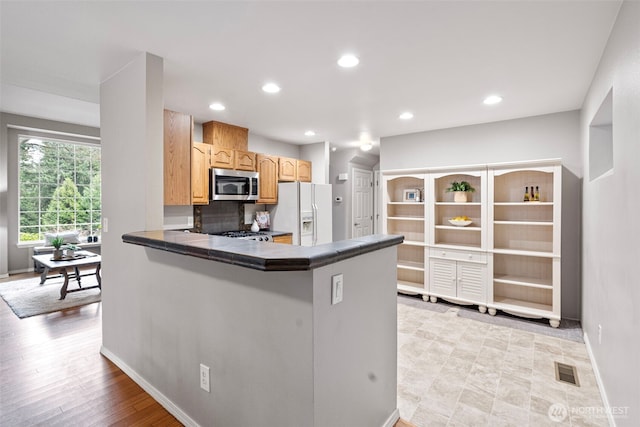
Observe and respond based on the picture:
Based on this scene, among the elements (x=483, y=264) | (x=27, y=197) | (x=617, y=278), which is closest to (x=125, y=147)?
(x=617, y=278)

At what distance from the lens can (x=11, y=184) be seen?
541 centimetres

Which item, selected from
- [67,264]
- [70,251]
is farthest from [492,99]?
[70,251]

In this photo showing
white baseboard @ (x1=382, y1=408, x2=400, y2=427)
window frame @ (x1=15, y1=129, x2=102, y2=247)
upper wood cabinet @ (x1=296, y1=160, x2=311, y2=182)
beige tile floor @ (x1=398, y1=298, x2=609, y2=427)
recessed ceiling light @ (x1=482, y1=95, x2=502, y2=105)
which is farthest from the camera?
window frame @ (x1=15, y1=129, x2=102, y2=247)

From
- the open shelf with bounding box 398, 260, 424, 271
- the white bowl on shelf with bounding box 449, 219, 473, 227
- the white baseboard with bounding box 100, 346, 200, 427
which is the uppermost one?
the white bowl on shelf with bounding box 449, 219, 473, 227

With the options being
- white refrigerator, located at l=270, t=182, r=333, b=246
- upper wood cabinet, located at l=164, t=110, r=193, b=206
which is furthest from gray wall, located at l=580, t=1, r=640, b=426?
white refrigerator, located at l=270, t=182, r=333, b=246

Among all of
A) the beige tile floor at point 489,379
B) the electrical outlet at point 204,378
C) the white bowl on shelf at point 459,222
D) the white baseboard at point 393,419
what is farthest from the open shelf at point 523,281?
the electrical outlet at point 204,378

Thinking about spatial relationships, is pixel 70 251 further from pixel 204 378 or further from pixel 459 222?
pixel 459 222

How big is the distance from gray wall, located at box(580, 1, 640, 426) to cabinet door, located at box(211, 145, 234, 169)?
12.3 feet

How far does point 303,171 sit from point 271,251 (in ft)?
13.7

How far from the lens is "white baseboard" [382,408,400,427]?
73.4 inches

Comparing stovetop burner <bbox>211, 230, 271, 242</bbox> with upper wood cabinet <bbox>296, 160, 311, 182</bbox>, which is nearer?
stovetop burner <bbox>211, 230, 271, 242</bbox>

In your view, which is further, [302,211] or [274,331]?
[302,211]

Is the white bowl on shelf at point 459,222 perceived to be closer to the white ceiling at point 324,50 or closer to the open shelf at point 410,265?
the open shelf at point 410,265

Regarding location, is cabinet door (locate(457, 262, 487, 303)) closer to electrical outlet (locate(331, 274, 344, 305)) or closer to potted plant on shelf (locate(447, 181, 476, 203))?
potted plant on shelf (locate(447, 181, 476, 203))
